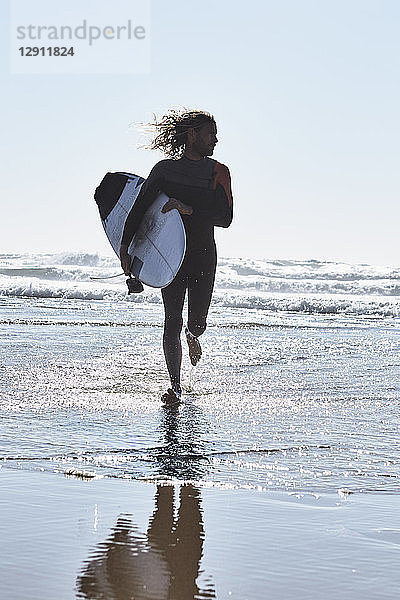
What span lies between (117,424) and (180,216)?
179 centimetres

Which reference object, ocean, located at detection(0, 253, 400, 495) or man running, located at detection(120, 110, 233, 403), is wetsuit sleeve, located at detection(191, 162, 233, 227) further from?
ocean, located at detection(0, 253, 400, 495)

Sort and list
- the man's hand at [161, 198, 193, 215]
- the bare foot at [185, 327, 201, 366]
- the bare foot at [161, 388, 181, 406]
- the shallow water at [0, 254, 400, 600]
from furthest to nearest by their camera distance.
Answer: the bare foot at [185, 327, 201, 366] → the man's hand at [161, 198, 193, 215] → the bare foot at [161, 388, 181, 406] → the shallow water at [0, 254, 400, 600]

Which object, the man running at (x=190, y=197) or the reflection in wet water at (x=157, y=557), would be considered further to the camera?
the man running at (x=190, y=197)

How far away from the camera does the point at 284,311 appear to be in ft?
60.6

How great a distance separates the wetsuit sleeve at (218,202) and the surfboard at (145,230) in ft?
0.60

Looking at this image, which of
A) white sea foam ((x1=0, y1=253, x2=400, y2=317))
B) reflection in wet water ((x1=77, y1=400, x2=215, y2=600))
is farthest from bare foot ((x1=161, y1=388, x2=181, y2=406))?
white sea foam ((x1=0, y1=253, x2=400, y2=317))

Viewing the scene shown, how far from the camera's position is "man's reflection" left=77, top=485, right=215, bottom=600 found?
2109 mm

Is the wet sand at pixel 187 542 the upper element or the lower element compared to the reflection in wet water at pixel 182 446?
upper

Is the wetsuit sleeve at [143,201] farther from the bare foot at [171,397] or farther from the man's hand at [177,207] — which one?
the bare foot at [171,397]

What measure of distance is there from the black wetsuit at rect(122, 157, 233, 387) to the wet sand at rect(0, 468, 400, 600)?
255cm

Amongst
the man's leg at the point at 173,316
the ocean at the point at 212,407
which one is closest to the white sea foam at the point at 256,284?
the ocean at the point at 212,407

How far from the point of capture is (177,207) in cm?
556

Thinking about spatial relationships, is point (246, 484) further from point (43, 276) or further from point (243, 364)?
point (43, 276)

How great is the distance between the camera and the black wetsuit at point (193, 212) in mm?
5656
